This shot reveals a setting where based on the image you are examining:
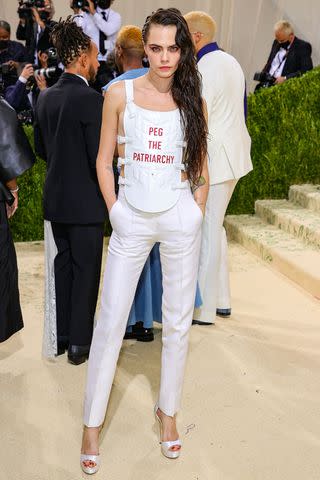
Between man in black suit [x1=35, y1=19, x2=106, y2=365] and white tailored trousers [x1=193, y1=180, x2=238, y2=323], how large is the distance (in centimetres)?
76

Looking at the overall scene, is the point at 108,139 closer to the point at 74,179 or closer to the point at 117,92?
the point at 117,92

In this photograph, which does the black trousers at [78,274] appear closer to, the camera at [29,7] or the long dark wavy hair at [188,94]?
the long dark wavy hair at [188,94]

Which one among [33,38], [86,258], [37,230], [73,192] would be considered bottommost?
[37,230]

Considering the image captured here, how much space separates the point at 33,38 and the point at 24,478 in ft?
19.2

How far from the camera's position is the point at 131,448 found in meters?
3.23

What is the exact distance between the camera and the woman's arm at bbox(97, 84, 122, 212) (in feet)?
9.32

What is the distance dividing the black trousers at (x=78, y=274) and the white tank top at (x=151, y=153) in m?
1.14

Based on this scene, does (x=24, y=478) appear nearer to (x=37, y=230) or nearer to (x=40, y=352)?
(x=40, y=352)

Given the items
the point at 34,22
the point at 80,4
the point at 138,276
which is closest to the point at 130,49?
the point at 138,276

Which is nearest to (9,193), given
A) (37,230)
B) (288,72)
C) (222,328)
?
(222,328)

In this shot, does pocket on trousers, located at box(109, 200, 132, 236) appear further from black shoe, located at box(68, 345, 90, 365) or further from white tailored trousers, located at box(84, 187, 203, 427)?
black shoe, located at box(68, 345, 90, 365)

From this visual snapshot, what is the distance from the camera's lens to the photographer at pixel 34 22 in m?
7.65

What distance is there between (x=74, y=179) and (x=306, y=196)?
3251 millimetres

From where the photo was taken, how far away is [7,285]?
369 cm
